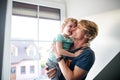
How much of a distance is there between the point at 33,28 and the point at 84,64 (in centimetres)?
94

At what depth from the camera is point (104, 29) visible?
6.15 feet

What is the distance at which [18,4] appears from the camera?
2.21m

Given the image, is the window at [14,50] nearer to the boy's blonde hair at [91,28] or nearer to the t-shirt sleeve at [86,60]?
the t-shirt sleeve at [86,60]

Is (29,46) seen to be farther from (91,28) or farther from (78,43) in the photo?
(91,28)

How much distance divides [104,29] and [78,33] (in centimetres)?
36

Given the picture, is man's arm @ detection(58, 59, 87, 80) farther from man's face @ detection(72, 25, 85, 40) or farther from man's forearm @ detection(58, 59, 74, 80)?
man's face @ detection(72, 25, 85, 40)

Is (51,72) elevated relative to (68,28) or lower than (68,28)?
lower

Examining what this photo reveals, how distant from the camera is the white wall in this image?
174cm

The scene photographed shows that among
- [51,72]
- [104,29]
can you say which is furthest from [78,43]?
[51,72]

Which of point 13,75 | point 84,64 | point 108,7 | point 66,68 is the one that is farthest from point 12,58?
point 108,7

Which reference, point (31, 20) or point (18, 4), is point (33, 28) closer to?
point (31, 20)

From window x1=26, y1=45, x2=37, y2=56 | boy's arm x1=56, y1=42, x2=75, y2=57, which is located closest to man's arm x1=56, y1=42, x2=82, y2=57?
boy's arm x1=56, y1=42, x2=75, y2=57

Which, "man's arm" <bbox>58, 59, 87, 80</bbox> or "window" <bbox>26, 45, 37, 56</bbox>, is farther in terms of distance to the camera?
"window" <bbox>26, 45, 37, 56</bbox>

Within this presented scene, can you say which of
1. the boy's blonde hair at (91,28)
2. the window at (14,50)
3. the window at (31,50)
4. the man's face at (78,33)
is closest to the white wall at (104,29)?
the boy's blonde hair at (91,28)
